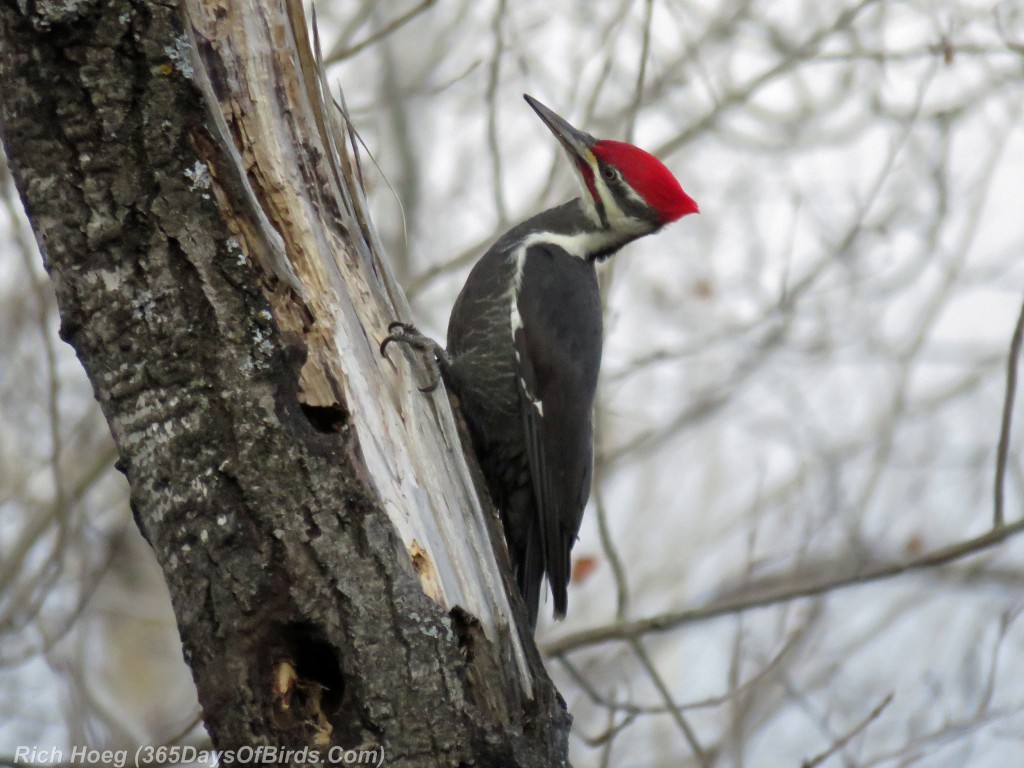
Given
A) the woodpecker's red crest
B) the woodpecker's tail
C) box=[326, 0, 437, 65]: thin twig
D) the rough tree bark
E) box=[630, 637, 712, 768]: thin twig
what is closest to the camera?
the rough tree bark

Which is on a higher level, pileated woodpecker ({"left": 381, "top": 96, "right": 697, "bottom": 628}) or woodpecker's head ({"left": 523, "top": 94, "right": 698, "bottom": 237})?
woodpecker's head ({"left": 523, "top": 94, "right": 698, "bottom": 237})

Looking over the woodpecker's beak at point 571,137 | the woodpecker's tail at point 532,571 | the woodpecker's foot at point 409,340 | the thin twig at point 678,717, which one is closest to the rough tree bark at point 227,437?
the woodpecker's foot at point 409,340

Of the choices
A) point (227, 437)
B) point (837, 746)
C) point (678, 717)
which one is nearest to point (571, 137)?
point (678, 717)

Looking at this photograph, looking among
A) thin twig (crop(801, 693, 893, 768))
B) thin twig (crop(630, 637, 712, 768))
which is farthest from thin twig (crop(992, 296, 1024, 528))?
thin twig (crop(630, 637, 712, 768))

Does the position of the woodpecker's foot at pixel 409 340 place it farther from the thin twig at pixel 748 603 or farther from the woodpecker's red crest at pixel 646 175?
the woodpecker's red crest at pixel 646 175

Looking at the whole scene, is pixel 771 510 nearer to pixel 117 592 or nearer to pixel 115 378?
pixel 117 592

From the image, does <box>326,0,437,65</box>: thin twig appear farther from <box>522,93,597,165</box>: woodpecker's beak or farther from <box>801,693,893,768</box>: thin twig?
<box>801,693,893,768</box>: thin twig

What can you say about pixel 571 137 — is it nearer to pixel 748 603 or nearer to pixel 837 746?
pixel 748 603

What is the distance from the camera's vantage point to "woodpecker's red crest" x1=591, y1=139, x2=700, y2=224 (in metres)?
3.59

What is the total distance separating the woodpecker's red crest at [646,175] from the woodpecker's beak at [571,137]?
3cm

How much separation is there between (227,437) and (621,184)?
2.17 metres

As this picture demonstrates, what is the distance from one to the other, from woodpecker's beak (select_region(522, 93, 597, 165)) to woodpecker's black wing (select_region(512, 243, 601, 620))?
1.26ft

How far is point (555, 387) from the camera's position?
333cm

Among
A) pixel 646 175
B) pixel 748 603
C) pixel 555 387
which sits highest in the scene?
pixel 646 175
